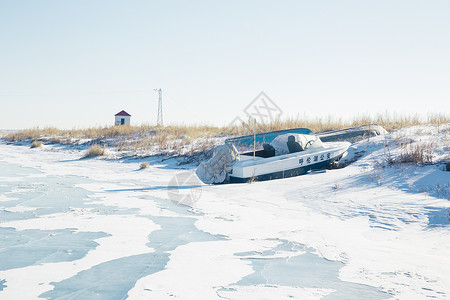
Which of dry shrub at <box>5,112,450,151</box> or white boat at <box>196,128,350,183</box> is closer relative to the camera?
white boat at <box>196,128,350,183</box>

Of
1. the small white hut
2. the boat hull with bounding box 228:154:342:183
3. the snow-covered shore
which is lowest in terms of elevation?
the snow-covered shore

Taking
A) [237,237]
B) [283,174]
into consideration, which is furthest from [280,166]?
[237,237]

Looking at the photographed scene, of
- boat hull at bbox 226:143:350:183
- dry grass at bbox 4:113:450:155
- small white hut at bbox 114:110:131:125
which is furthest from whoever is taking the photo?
small white hut at bbox 114:110:131:125

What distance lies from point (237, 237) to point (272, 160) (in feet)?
18.2

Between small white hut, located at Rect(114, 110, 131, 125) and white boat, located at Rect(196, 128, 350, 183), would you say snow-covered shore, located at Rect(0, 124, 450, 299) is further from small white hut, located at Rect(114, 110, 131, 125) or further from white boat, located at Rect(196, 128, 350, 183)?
small white hut, located at Rect(114, 110, 131, 125)

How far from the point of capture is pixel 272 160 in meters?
11.0

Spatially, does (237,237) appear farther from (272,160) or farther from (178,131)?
(178,131)

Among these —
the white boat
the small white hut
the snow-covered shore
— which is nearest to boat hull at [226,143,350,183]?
the white boat

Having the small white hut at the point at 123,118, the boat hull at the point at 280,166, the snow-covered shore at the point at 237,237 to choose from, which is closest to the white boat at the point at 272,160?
the boat hull at the point at 280,166

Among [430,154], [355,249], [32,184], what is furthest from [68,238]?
[430,154]

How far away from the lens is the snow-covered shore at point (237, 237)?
385 centimetres

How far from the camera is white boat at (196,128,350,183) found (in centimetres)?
1071

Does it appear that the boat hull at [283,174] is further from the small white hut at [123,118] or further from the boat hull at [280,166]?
the small white hut at [123,118]

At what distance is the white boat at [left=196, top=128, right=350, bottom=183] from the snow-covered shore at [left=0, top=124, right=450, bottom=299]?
41 cm
